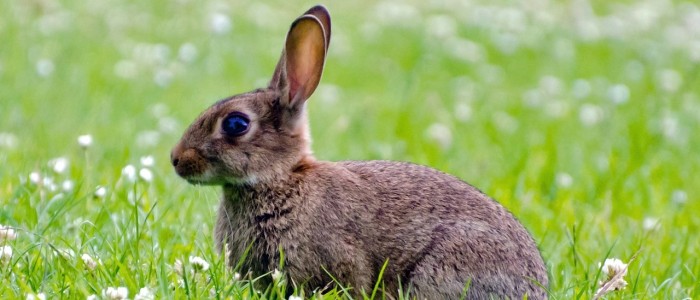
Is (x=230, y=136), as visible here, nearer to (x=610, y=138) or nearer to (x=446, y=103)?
(x=610, y=138)

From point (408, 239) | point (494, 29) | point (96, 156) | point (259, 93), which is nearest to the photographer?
point (408, 239)

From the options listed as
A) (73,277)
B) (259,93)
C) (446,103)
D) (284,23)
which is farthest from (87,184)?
(284,23)

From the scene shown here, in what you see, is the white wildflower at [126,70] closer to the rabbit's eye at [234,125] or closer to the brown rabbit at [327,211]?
the brown rabbit at [327,211]

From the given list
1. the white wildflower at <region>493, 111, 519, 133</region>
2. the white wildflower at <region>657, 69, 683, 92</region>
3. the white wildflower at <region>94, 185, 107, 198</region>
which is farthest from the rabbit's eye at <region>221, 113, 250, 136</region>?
the white wildflower at <region>657, 69, 683, 92</region>

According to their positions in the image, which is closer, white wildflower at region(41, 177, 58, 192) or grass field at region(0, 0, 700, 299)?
grass field at region(0, 0, 700, 299)

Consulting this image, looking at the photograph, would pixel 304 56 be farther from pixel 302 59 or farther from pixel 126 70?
pixel 126 70

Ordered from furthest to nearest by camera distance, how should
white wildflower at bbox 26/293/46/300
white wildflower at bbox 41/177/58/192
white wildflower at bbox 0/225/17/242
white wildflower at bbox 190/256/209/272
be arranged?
white wildflower at bbox 41/177/58/192 → white wildflower at bbox 0/225/17/242 → white wildflower at bbox 190/256/209/272 → white wildflower at bbox 26/293/46/300

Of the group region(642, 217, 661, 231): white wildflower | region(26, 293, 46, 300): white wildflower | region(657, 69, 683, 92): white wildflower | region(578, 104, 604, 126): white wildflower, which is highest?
region(657, 69, 683, 92): white wildflower

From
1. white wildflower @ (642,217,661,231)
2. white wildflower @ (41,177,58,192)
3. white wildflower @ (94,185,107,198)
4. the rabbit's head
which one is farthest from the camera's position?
white wildflower @ (642,217,661,231)

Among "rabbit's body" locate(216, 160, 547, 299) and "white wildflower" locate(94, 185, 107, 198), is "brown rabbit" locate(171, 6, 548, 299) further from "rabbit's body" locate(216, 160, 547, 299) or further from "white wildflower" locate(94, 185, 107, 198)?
"white wildflower" locate(94, 185, 107, 198)
